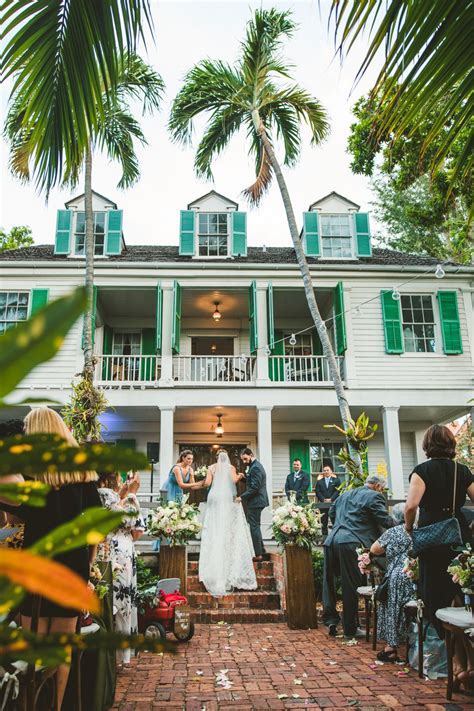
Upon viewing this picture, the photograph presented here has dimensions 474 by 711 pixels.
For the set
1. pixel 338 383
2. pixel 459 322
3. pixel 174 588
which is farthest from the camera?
pixel 459 322

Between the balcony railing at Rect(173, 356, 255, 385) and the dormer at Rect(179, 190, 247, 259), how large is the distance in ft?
9.44

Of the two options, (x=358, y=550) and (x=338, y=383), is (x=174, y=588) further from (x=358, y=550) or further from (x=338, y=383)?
(x=338, y=383)

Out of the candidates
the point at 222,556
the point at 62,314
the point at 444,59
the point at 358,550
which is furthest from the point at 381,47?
the point at 222,556

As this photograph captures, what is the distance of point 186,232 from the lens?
16438 millimetres

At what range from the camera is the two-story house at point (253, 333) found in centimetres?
1434

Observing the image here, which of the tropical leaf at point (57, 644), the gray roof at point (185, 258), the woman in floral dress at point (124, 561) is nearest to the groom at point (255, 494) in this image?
the woman in floral dress at point (124, 561)

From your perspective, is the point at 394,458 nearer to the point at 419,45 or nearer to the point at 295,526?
the point at 295,526

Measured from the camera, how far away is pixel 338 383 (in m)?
12.1

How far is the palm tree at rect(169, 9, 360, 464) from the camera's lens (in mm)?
12719

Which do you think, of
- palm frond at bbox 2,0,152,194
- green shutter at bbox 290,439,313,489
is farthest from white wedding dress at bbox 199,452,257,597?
green shutter at bbox 290,439,313,489

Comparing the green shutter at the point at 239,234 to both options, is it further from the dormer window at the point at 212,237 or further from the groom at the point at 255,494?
the groom at the point at 255,494

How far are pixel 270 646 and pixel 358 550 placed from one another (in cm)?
136

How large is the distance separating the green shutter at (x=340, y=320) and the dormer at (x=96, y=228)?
19.6 feet

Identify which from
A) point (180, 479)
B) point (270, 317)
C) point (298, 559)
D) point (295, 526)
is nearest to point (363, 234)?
point (270, 317)
